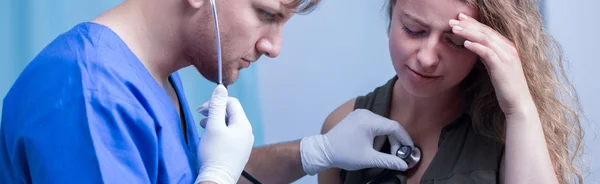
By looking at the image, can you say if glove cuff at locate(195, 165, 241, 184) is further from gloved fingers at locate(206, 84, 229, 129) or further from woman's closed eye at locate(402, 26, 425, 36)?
woman's closed eye at locate(402, 26, 425, 36)

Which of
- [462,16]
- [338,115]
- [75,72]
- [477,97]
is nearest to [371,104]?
[338,115]

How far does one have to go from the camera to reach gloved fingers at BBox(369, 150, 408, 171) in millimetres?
1471

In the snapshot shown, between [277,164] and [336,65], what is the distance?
0.46 meters

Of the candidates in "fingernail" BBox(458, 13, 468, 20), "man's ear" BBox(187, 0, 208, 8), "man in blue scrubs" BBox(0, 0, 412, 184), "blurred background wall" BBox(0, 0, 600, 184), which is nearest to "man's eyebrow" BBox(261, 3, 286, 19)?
"man in blue scrubs" BBox(0, 0, 412, 184)

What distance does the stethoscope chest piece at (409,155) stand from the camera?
58.6 inches

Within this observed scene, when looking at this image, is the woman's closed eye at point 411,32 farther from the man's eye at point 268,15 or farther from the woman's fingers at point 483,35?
the man's eye at point 268,15

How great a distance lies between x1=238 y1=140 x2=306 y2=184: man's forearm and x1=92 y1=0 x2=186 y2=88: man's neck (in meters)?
0.50

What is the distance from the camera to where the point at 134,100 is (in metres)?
1.06

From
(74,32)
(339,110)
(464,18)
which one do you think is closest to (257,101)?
(339,110)

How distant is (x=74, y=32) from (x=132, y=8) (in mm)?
105

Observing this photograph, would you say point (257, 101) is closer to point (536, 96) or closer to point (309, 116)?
point (309, 116)

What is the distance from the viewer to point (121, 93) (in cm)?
104

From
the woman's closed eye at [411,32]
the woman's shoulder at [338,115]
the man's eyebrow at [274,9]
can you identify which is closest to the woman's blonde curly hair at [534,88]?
the woman's closed eye at [411,32]

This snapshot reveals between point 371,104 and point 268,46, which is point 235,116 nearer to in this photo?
point 268,46
